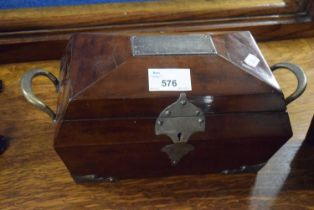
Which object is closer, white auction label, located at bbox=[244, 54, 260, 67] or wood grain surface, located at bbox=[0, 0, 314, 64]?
white auction label, located at bbox=[244, 54, 260, 67]

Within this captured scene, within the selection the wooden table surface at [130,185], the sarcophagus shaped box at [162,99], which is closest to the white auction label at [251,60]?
the sarcophagus shaped box at [162,99]

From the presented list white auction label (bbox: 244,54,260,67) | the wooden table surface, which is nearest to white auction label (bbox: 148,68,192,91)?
white auction label (bbox: 244,54,260,67)

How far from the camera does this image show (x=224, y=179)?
0.85 m

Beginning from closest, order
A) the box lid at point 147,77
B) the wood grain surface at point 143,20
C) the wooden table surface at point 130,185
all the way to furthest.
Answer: the box lid at point 147,77 → the wooden table surface at point 130,185 → the wood grain surface at point 143,20

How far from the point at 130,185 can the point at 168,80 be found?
0.30m

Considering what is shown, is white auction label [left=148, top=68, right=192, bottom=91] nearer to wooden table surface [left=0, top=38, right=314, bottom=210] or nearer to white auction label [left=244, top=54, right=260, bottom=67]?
white auction label [left=244, top=54, right=260, bottom=67]

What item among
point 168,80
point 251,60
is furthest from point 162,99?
point 251,60

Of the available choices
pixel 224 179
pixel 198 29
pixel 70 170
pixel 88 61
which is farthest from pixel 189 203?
pixel 198 29

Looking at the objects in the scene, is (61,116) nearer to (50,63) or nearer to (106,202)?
(106,202)

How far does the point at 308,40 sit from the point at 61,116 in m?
0.89

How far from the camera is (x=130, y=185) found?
829 mm

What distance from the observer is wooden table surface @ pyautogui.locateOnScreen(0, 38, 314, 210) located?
0.80 m

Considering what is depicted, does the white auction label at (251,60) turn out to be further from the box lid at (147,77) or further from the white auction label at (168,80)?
the white auction label at (168,80)

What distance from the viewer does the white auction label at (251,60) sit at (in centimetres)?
71
